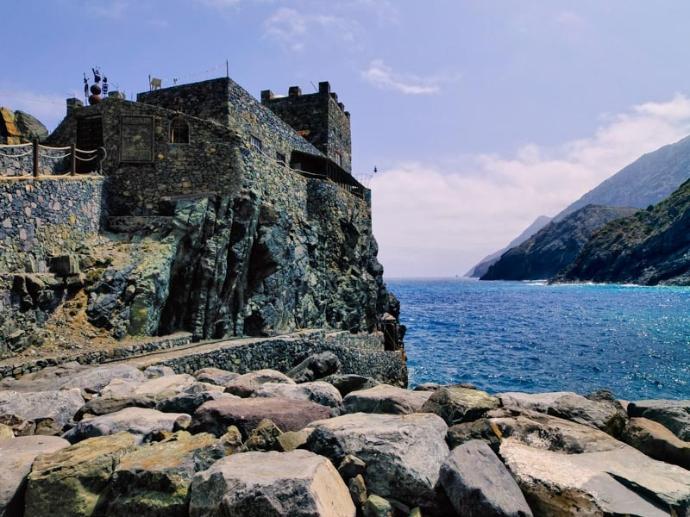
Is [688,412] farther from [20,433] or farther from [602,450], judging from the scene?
[20,433]

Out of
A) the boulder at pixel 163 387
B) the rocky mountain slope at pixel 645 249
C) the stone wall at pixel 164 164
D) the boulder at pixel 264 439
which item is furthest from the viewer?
the rocky mountain slope at pixel 645 249

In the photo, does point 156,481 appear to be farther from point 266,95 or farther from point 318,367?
point 266,95

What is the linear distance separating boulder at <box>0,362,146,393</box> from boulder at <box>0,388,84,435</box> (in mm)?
1190

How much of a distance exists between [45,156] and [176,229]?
6112 millimetres

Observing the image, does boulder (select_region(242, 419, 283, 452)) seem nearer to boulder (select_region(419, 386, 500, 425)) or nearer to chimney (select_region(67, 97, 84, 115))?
boulder (select_region(419, 386, 500, 425))

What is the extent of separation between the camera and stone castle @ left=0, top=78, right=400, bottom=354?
15.2 metres

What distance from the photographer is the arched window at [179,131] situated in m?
21.8

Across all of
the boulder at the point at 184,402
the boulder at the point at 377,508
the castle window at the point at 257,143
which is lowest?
the boulder at the point at 377,508

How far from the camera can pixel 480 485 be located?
4230 mm

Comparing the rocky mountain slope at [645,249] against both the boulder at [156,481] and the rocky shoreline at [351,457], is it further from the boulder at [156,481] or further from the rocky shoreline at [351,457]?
the boulder at [156,481]

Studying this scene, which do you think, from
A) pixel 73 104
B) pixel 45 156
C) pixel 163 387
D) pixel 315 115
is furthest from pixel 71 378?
pixel 315 115

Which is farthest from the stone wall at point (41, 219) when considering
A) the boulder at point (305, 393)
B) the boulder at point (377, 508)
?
the boulder at point (377, 508)

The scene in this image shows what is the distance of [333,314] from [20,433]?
Answer: 2564 centimetres

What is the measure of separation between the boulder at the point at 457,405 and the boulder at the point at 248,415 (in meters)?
1.54
